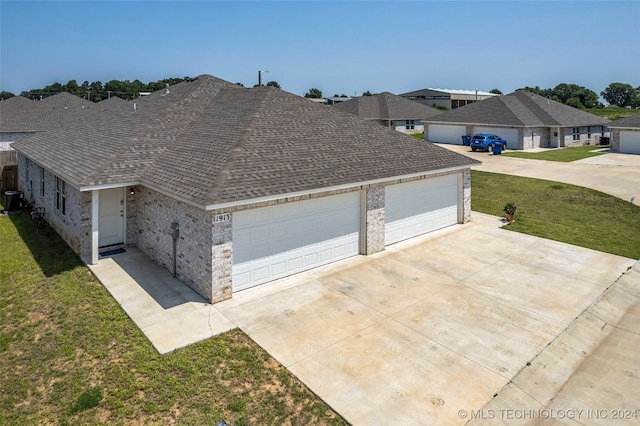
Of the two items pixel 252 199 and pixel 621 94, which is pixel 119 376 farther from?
pixel 621 94

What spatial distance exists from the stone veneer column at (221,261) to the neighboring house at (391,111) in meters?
42.9

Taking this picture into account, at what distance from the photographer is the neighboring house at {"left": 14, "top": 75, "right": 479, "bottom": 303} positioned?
34.2ft

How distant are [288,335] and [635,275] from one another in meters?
9.75

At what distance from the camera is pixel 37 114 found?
3406 centimetres

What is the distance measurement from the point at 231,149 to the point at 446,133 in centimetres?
3793

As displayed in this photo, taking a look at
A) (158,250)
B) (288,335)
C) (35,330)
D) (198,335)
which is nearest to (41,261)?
(158,250)

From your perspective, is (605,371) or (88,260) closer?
(605,371)

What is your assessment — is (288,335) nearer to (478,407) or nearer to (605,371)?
(478,407)

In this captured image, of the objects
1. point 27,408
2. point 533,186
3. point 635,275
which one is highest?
point 533,186

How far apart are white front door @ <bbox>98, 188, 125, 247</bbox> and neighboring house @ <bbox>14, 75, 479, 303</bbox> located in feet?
0.11

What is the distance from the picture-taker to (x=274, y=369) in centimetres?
732

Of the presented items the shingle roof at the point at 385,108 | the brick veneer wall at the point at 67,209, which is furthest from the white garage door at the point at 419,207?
the shingle roof at the point at 385,108

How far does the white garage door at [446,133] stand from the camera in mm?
44694

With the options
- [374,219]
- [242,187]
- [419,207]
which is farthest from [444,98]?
[242,187]
